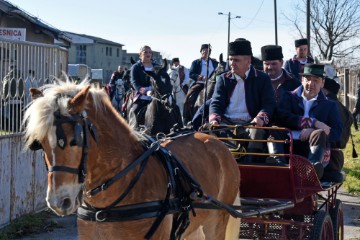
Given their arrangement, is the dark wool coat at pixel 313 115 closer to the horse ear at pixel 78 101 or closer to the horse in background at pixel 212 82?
the horse ear at pixel 78 101

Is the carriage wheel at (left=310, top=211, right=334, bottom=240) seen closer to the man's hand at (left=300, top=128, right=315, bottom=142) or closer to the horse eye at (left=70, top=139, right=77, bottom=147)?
the man's hand at (left=300, top=128, right=315, bottom=142)

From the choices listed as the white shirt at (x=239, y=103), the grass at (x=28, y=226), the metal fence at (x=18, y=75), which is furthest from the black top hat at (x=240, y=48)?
the grass at (x=28, y=226)

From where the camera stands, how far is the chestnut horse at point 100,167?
154 inches

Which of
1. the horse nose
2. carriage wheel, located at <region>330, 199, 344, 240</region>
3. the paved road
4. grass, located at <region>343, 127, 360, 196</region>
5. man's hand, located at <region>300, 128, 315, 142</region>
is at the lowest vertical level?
the paved road

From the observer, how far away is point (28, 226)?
846cm

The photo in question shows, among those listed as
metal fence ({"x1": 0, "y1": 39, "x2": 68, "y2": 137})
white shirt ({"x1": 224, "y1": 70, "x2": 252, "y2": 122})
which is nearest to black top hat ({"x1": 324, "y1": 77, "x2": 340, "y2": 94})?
white shirt ({"x1": 224, "y1": 70, "x2": 252, "y2": 122})

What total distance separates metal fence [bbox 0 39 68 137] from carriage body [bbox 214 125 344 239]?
3.00 meters

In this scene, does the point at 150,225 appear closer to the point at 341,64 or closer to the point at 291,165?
the point at 291,165

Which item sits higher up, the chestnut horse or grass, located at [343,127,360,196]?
the chestnut horse

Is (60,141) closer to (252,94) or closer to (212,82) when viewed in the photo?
(252,94)

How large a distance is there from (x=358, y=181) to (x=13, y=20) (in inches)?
421

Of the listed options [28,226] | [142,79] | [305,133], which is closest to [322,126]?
[305,133]

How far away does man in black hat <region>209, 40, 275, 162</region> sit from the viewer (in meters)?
6.97

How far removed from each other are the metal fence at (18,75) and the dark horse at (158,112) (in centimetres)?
206
